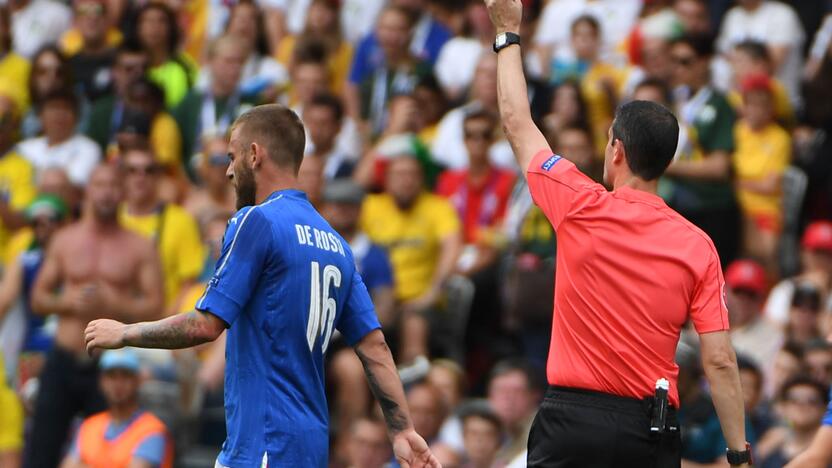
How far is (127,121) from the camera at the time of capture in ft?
49.1

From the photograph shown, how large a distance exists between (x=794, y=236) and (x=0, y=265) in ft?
22.0

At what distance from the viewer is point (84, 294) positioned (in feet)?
40.0

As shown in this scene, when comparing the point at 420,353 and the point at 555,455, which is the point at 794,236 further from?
the point at 555,455

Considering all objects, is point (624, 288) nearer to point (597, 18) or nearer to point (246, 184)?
point (246, 184)

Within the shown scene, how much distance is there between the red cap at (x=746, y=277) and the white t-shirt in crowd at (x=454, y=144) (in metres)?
2.35

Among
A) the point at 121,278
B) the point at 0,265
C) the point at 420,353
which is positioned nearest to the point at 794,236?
the point at 420,353

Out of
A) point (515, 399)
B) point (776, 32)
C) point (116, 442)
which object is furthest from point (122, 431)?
point (776, 32)

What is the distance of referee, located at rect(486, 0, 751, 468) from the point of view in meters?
6.81

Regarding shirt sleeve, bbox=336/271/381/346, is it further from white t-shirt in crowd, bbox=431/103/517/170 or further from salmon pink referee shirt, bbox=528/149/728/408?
white t-shirt in crowd, bbox=431/103/517/170

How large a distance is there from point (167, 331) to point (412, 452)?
3.96 feet

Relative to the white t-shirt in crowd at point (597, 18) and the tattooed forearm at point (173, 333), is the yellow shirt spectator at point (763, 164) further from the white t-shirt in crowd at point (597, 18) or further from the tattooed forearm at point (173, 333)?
the tattooed forearm at point (173, 333)

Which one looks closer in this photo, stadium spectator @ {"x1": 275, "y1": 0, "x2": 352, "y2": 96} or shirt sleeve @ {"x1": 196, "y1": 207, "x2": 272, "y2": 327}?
shirt sleeve @ {"x1": 196, "y1": 207, "x2": 272, "y2": 327}

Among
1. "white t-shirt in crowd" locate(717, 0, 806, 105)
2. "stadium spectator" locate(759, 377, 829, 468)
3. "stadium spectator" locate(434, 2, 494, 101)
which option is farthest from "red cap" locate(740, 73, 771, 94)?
"stadium spectator" locate(759, 377, 829, 468)

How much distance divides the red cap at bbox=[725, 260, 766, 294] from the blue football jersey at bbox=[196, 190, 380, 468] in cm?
606
